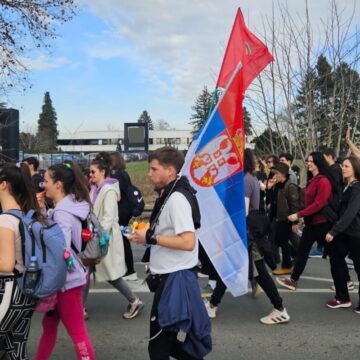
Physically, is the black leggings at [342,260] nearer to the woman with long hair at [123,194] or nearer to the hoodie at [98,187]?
the woman with long hair at [123,194]

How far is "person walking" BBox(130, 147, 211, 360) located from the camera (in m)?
2.82

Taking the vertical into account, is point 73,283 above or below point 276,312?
above

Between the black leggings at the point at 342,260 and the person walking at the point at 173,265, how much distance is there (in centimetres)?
290

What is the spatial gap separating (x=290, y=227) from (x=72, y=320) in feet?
15.3

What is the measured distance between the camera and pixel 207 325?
2953 millimetres

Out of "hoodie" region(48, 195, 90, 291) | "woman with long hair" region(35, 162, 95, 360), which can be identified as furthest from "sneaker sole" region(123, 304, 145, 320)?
"hoodie" region(48, 195, 90, 291)

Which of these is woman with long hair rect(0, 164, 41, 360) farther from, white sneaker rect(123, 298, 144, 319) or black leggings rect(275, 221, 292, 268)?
black leggings rect(275, 221, 292, 268)

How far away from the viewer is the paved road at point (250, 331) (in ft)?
13.5

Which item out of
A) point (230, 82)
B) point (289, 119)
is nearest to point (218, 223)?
point (230, 82)

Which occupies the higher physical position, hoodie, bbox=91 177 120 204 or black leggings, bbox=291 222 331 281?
hoodie, bbox=91 177 120 204

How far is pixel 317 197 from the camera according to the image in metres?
5.87

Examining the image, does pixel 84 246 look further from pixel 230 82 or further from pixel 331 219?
pixel 331 219

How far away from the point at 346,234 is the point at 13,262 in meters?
3.87

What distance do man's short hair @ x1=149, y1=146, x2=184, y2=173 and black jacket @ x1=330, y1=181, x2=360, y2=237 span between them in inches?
115
